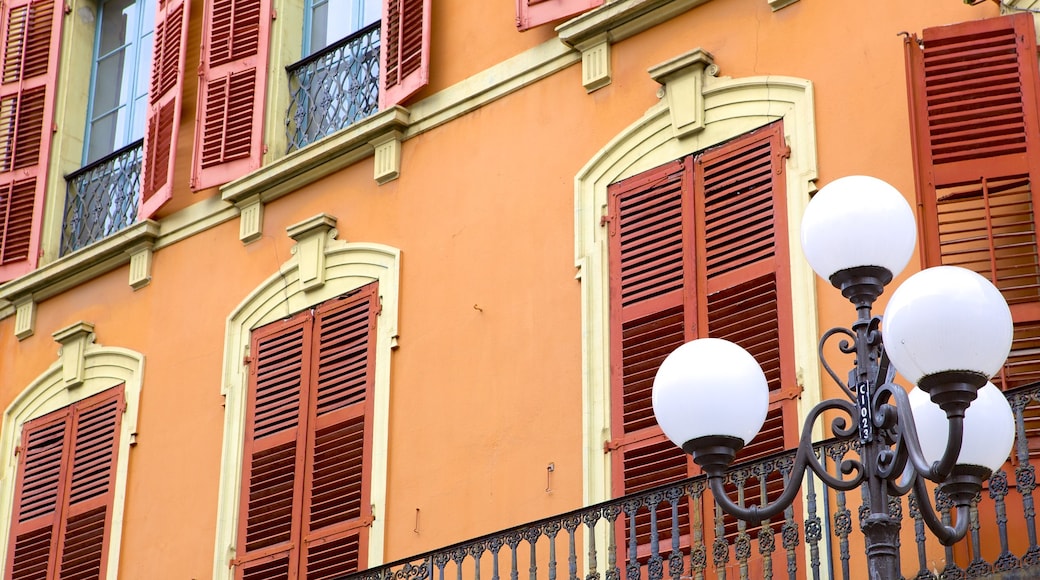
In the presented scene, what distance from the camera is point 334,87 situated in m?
12.9

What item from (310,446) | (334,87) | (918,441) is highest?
(334,87)

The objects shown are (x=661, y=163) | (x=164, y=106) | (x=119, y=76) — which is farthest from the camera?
(x=119, y=76)

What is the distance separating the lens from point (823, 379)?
30.4 feet

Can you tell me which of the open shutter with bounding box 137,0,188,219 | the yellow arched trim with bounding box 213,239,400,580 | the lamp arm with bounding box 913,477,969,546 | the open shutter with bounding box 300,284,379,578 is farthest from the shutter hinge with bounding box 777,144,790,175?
the open shutter with bounding box 137,0,188,219

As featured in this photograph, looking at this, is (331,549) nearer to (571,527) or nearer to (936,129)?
(571,527)

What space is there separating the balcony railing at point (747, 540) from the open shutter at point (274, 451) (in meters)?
1.46

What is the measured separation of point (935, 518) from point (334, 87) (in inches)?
306

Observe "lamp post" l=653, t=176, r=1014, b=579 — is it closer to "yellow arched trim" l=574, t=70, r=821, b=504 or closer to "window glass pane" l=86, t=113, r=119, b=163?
"yellow arched trim" l=574, t=70, r=821, b=504

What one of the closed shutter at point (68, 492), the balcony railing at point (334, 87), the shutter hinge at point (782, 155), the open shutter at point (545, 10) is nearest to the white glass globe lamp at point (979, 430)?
the shutter hinge at point (782, 155)

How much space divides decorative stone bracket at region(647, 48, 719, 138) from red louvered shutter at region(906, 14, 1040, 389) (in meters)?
1.42

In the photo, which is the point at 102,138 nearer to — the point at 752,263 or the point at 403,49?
the point at 403,49

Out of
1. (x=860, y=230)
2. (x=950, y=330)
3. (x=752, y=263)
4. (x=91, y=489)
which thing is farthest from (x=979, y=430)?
(x=91, y=489)

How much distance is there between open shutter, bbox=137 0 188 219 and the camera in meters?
13.5

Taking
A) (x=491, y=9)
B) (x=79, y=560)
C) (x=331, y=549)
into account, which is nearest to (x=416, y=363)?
(x=331, y=549)
